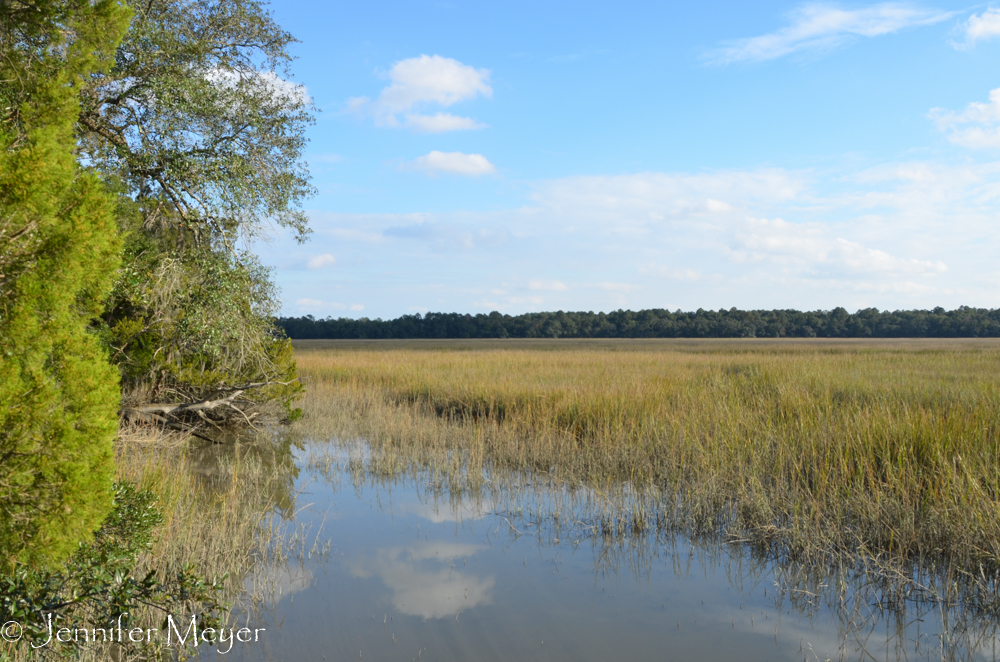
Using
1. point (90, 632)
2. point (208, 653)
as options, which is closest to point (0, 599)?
point (90, 632)

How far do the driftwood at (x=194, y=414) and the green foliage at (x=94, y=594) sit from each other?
576 centimetres

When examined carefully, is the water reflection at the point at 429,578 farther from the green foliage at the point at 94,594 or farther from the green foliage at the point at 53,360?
the green foliage at the point at 53,360

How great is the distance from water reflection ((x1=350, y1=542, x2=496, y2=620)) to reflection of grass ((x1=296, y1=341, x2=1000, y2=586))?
69.1 inches

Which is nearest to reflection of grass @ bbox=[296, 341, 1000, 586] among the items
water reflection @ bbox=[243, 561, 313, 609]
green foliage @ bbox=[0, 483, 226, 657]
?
water reflection @ bbox=[243, 561, 313, 609]

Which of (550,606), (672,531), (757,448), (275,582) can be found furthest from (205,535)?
(757,448)

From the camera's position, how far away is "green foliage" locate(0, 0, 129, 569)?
3.25m

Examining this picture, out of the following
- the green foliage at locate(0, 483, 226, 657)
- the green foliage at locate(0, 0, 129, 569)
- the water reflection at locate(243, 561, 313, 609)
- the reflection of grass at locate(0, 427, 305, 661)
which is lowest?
the water reflection at locate(243, 561, 313, 609)

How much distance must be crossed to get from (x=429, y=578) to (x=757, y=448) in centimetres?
473

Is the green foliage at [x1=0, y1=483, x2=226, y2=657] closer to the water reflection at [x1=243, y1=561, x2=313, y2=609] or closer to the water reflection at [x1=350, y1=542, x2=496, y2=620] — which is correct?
the water reflection at [x1=243, y1=561, x2=313, y2=609]

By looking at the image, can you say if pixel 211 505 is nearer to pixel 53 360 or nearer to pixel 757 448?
pixel 53 360

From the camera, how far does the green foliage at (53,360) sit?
3252mm

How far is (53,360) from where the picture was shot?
3682 mm

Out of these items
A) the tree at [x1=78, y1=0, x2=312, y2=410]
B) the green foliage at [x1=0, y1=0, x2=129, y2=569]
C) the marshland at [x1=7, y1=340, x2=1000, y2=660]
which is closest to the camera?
the green foliage at [x1=0, y1=0, x2=129, y2=569]

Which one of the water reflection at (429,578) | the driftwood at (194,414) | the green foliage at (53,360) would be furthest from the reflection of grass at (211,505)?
the green foliage at (53,360)
